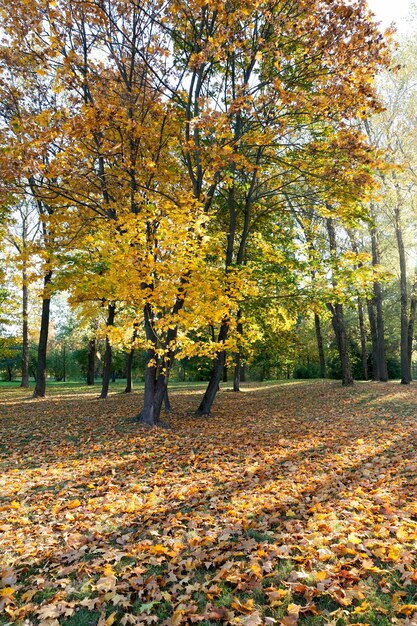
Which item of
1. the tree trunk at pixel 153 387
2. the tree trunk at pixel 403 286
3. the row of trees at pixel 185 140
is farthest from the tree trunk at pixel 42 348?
the tree trunk at pixel 403 286

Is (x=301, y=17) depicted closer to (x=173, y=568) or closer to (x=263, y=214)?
(x=263, y=214)

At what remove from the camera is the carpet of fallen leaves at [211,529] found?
310 centimetres

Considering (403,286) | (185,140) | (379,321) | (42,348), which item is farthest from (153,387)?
(379,321)

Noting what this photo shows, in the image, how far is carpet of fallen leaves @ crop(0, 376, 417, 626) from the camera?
3104 millimetres

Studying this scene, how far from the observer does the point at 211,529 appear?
14.4 ft

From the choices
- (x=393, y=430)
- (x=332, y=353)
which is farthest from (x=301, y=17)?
(x=332, y=353)

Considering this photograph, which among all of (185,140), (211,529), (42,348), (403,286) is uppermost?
(185,140)

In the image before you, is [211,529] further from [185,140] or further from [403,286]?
[403,286]

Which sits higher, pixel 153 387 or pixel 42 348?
pixel 42 348

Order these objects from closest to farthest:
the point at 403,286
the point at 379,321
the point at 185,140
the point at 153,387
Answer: the point at 185,140 < the point at 153,387 < the point at 403,286 < the point at 379,321

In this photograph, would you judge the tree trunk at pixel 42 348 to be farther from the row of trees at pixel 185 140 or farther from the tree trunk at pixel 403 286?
the tree trunk at pixel 403 286

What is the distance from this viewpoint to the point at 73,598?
130 inches

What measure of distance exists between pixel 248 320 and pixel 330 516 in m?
8.78

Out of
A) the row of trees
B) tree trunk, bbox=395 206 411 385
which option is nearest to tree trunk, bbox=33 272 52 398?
the row of trees
